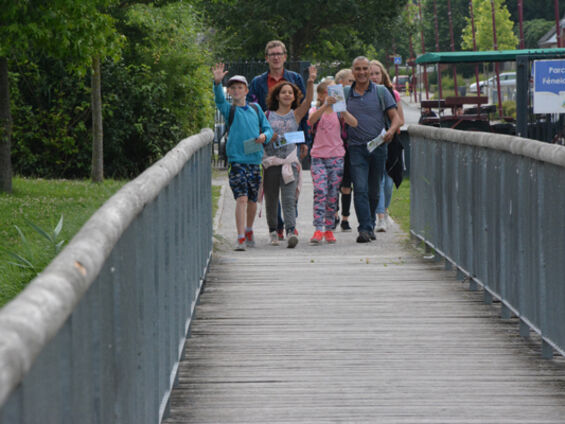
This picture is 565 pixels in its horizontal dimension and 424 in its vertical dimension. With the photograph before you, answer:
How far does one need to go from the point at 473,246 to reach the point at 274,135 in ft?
10.6

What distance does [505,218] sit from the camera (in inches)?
268

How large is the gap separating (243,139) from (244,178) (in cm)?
43

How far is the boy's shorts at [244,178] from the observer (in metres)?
10.6

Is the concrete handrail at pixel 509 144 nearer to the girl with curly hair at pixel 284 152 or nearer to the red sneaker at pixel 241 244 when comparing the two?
the girl with curly hair at pixel 284 152

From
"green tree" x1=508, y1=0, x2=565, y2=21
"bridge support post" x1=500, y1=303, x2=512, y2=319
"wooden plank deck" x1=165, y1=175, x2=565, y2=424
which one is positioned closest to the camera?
"wooden plank deck" x1=165, y1=175, x2=565, y2=424

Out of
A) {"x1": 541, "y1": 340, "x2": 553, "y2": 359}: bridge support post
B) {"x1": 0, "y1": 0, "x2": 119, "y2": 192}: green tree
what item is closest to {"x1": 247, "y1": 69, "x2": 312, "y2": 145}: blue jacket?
{"x1": 0, "y1": 0, "x2": 119, "y2": 192}: green tree

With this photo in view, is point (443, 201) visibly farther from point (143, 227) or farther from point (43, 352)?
point (43, 352)

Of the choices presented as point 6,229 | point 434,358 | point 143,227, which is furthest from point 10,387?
point 6,229

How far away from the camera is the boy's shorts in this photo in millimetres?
10594

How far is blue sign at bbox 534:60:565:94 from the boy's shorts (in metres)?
8.95

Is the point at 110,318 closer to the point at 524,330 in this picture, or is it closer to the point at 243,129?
the point at 524,330

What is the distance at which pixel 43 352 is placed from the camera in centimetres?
199

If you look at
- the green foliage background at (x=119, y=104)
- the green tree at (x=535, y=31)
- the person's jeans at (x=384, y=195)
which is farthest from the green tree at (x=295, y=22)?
the green tree at (x=535, y=31)

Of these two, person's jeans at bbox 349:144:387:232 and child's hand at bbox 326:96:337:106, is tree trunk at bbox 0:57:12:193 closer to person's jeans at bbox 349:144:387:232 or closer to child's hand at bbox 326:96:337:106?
person's jeans at bbox 349:144:387:232
